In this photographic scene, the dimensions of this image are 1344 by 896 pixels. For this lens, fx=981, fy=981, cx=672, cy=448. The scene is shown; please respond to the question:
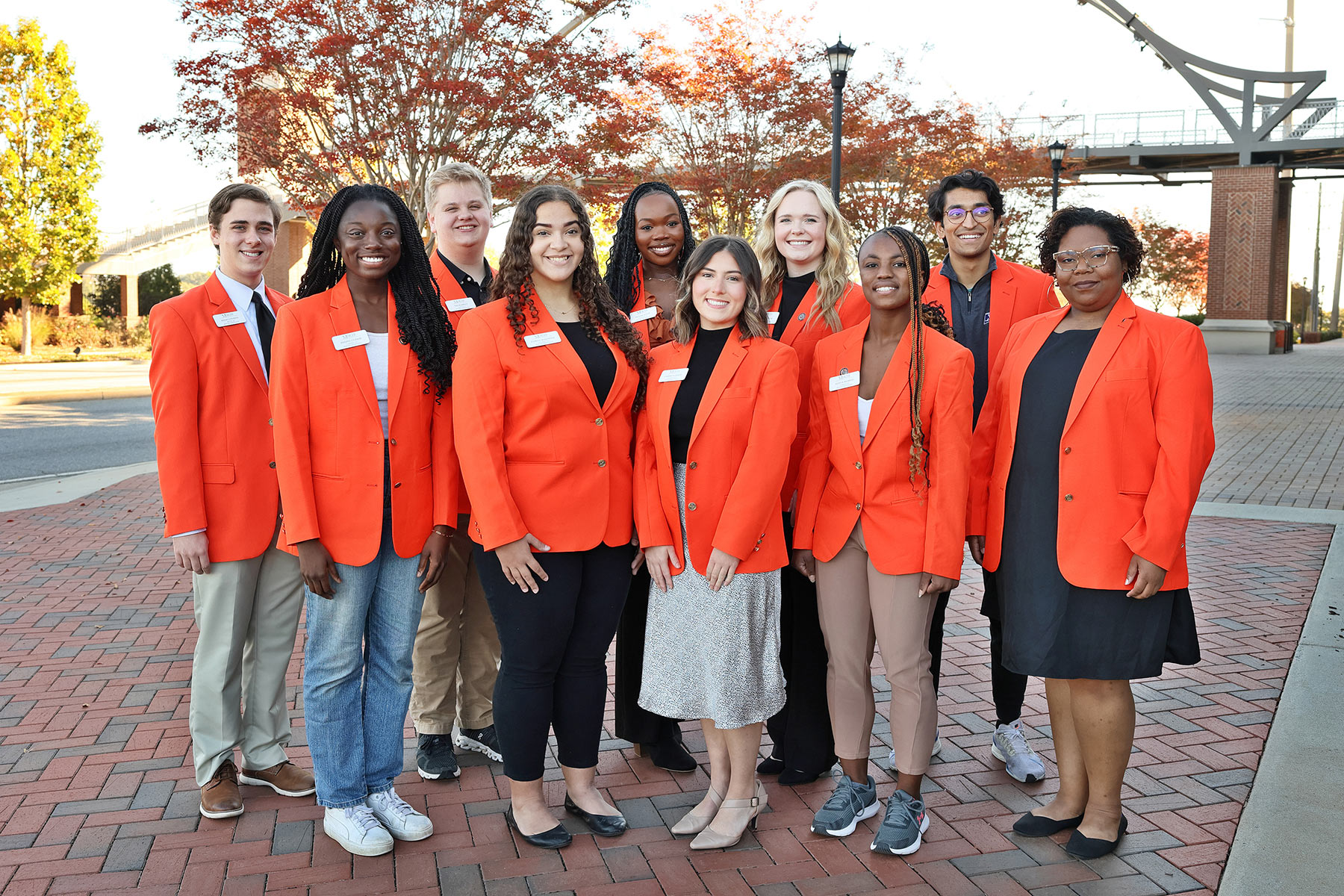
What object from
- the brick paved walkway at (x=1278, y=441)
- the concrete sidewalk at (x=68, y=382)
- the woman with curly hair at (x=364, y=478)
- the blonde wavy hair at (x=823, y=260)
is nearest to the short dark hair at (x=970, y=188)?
the blonde wavy hair at (x=823, y=260)

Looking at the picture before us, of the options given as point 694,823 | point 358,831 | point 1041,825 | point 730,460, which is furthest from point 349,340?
point 1041,825

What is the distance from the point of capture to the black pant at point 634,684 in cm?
398

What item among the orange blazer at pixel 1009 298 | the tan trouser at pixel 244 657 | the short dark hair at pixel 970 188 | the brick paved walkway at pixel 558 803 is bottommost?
the brick paved walkway at pixel 558 803

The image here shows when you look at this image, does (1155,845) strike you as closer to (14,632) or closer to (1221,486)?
(14,632)

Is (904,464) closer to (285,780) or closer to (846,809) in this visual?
(846,809)

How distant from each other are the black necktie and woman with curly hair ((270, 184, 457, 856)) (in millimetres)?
310

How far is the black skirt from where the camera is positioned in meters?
3.22

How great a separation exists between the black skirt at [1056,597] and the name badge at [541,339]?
1610mm

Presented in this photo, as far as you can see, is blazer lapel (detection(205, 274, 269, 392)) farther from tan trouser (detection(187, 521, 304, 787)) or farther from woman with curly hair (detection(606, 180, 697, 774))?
woman with curly hair (detection(606, 180, 697, 774))

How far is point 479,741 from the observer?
4203 mm

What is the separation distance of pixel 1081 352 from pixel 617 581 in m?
1.76

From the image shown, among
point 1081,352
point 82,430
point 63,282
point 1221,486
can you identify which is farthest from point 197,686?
point 63,282

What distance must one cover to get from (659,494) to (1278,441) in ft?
44.1

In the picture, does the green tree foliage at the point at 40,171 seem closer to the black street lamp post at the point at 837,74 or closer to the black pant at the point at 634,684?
the black street lamp post at the point at 837,74
